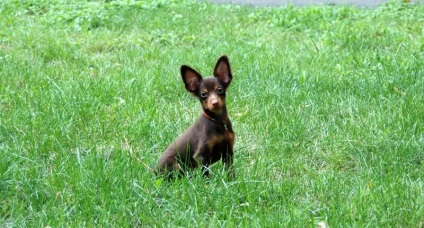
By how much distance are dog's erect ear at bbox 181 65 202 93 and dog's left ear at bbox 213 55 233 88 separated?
0.39 feet

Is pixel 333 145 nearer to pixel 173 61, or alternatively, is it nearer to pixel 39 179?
pixel 39 179

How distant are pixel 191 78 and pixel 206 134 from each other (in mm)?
379

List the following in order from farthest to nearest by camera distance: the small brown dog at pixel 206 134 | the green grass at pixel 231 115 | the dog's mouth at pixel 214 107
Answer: the small brown dog at pixel 206 134 → the dog's mouth at pixel 214 107 → the green grass at pixel 231 115

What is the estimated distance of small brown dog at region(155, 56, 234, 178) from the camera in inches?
204

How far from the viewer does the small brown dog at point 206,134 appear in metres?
5.18

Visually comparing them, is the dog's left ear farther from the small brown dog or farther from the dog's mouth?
the dog's mouth

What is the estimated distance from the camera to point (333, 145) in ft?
20.0

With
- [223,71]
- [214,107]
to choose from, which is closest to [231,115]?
[223,71]

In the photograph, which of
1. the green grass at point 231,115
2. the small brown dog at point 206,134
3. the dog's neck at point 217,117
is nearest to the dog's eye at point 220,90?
the small brown dog at point 206,134

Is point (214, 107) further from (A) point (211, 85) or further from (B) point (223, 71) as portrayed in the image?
(B) point (223, 71)

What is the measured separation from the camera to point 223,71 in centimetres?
527

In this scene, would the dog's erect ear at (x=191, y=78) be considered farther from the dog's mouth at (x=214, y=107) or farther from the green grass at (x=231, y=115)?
the green grass at (x=231, y=115)

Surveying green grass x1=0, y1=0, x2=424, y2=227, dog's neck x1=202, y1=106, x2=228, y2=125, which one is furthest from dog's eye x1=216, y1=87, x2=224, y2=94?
green grass x1=0, y1=0, x2=424, y2=227

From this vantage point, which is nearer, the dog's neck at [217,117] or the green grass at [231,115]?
the green grass at [231,115]
